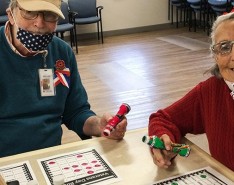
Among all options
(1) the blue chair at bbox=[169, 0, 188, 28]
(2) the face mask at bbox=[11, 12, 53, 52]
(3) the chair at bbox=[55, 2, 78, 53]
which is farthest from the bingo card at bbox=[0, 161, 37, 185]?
(1) the blue chair at bbox=[169, 0, 188, 28]

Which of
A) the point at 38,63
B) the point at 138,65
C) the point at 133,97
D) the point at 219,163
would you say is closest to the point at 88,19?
the point at 138,65

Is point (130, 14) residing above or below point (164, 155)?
below

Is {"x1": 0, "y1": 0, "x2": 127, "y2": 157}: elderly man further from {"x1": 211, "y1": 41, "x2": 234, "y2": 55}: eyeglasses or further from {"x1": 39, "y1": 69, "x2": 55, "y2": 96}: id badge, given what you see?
{"x1": 211, "y1": 41, "x2": 234, "y2": 55}: eyeglasses

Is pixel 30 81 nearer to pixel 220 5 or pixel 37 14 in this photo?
pixel 37 14

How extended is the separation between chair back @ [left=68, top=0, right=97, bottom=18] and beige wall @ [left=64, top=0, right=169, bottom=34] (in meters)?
0.71

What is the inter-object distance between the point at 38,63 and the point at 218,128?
87cm

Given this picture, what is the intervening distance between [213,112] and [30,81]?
83 centimetres

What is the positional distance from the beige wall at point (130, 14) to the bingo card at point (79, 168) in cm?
699

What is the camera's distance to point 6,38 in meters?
1.70

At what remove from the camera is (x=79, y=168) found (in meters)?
1.34

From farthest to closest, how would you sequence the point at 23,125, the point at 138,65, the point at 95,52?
the point at 95,52 → the point at 138,65 → the point at 23,125

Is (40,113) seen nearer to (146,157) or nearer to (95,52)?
(146,157)

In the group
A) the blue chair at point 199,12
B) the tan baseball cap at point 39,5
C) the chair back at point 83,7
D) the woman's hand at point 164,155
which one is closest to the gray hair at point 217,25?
the woman's hand at point 164,155

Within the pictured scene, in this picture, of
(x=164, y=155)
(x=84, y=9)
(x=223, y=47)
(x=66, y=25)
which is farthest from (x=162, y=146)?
(x=84, y=9)
